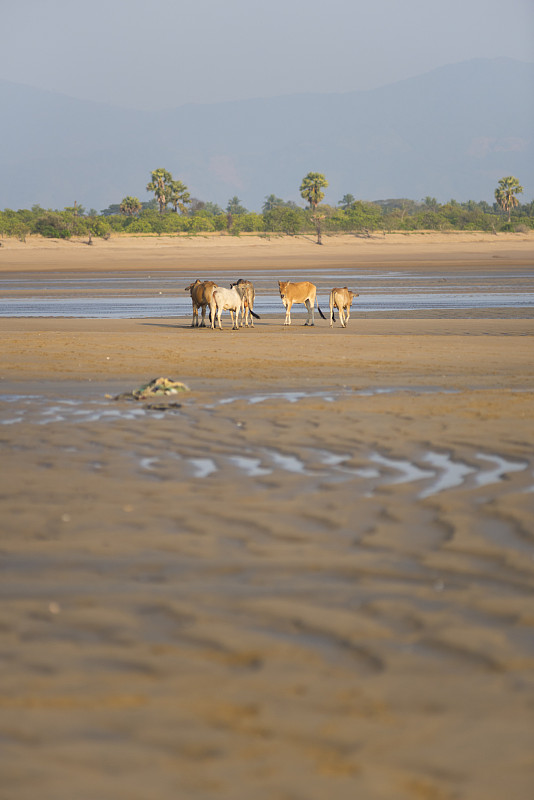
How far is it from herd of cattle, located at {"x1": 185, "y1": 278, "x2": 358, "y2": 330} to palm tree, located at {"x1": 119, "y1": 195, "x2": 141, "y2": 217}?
89.6m

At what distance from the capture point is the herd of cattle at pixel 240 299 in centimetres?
2242

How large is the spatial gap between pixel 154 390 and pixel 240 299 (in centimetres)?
1076

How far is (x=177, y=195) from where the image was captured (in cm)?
11419

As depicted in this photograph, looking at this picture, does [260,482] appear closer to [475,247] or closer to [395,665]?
[395,665]

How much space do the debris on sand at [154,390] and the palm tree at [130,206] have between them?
101 meters

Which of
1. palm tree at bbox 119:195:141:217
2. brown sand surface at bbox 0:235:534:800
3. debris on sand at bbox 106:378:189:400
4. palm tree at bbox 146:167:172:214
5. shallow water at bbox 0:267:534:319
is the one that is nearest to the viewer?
brown sand surface at bbox 0:235:534:800

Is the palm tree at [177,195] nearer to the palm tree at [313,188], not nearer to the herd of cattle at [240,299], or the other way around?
the palm tree at [313,188]

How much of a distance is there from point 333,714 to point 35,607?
6.04 feet

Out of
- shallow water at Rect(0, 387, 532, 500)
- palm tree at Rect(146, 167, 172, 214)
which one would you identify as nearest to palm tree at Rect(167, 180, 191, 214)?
Answer: palm tree at Rect(146, 167, 172, 214)

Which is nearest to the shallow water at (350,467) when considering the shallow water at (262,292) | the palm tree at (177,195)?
the shallow water at (262,292)

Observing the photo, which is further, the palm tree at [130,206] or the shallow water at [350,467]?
the palm tree at [130,206]

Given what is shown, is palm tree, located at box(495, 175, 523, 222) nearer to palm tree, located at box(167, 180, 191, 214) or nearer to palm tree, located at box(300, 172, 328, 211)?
palm tree, located at box(300, 172, 328, 211)

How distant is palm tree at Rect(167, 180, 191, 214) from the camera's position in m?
114

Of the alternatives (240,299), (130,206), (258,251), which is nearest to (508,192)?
(130,206)
